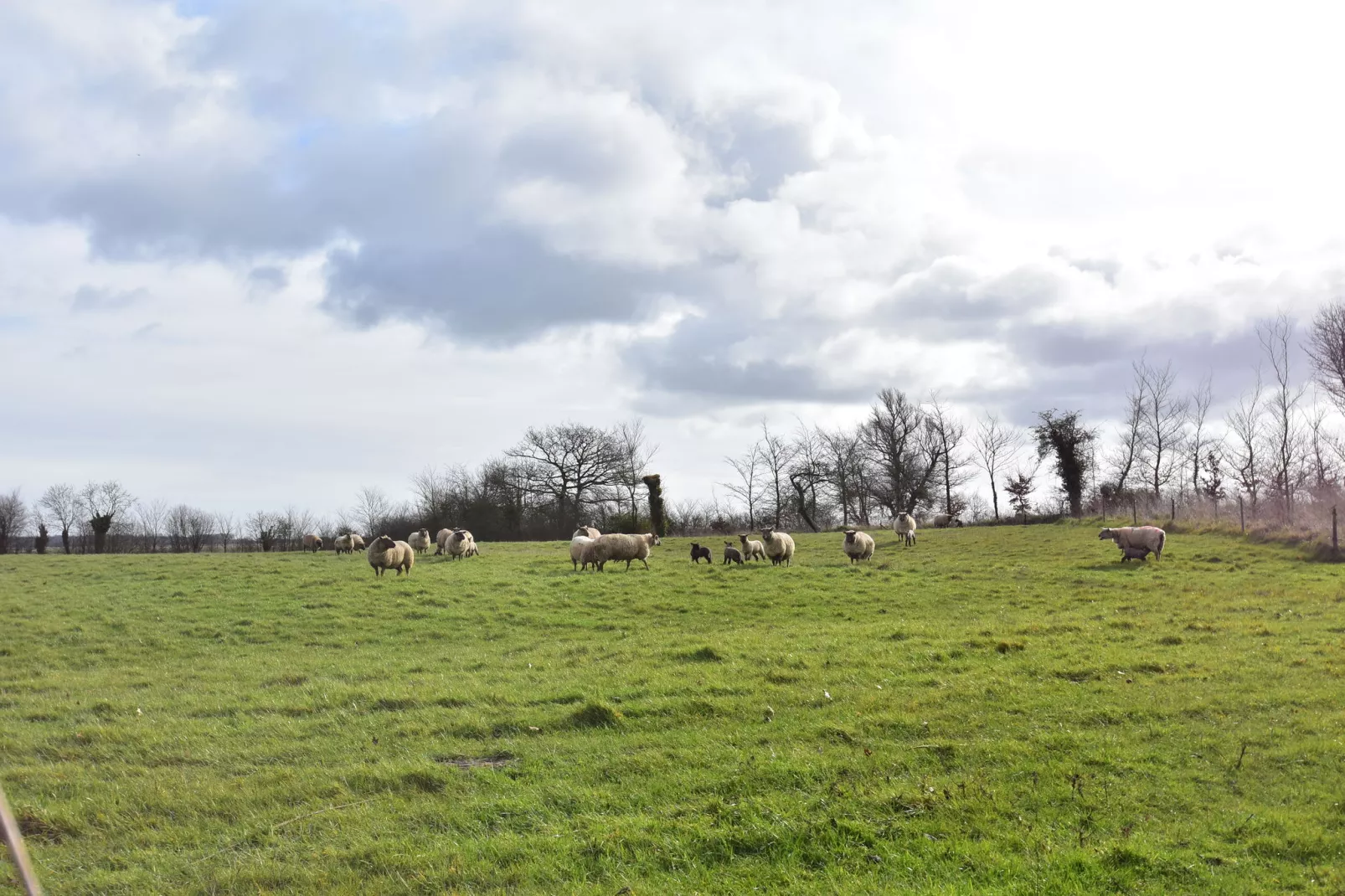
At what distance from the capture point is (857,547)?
33.1m

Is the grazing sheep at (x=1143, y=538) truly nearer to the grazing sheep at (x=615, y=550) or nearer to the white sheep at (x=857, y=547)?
the white sheep at (x=857, y=547)

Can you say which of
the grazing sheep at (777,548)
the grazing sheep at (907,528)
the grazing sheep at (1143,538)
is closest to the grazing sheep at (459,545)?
the grazing sheep at (777,548)

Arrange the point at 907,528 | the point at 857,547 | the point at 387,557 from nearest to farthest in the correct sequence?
the point at 387,557 < the point at 857,547 < the point at 907,528

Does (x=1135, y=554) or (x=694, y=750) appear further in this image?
(x=1135, y=554)

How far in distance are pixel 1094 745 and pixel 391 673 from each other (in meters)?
11.2

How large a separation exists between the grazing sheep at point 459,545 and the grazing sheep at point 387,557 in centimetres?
753

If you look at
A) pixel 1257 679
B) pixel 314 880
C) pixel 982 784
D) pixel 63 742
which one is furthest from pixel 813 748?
pixel 63 742

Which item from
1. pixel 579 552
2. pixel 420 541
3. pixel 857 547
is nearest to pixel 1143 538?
pixel 857 547

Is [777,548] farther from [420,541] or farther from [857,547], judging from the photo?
[420,541]

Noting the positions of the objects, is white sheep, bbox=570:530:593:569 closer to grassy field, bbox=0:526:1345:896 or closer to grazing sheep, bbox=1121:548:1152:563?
grassy field, bbox=0:526:1345:896

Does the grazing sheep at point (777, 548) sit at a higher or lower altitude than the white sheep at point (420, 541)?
lower

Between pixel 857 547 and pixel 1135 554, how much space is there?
9.54 m

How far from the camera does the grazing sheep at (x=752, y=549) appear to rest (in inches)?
1375

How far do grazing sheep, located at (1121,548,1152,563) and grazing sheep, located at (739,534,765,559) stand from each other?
1300 centimetres
